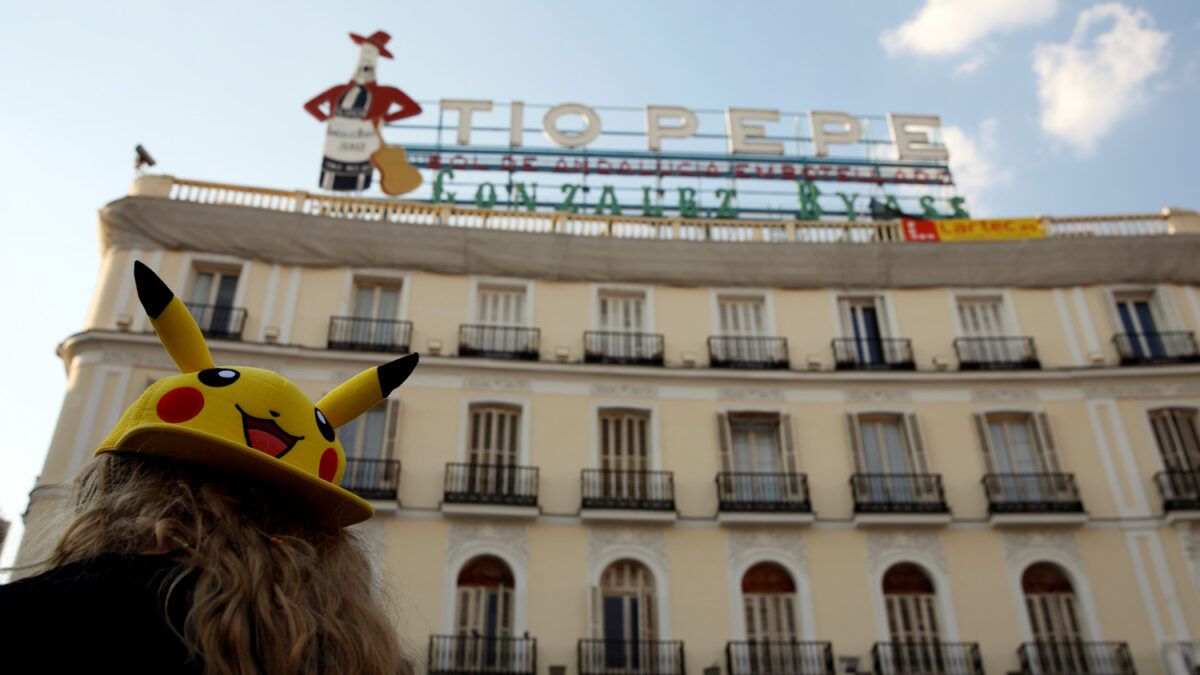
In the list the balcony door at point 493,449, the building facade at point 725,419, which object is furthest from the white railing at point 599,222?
the balcony door at point 493,449

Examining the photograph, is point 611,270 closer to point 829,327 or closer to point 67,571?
point 829,327

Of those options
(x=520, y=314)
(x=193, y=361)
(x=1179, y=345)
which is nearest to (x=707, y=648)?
(x=520, y=314)

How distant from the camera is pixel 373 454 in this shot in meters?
Result: 19.1

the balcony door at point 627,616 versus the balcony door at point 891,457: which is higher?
the balcony door at point 891,457

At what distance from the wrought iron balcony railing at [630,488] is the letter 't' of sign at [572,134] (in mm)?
11526

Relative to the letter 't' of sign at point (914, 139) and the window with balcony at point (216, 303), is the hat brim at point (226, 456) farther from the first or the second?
the letter 't' of sign at point (914, 139)

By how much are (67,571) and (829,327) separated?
20.9 meters

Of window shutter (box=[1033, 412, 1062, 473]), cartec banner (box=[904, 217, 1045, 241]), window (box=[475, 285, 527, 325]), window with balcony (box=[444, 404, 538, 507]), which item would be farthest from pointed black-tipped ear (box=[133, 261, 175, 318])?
cartec banner (box=[904, 217, 1045, 241])

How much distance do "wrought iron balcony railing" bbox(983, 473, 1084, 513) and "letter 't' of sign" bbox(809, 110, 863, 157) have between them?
1220 cm

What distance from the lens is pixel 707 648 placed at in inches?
696

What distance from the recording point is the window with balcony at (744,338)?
68.8ft

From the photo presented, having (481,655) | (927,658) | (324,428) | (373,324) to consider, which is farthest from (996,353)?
(324,428)

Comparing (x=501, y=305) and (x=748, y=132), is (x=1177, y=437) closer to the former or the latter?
(x=748, y=132)

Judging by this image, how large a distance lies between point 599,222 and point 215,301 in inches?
376
